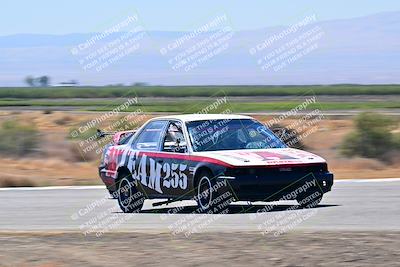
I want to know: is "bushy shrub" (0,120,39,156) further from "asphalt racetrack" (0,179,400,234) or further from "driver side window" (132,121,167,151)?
"driver side window" (132,121,167,151)

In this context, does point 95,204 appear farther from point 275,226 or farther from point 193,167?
point 275,226

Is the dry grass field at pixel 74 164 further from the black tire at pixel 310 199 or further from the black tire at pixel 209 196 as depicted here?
the black tire at pixel 209 196

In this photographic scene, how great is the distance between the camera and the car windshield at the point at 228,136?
16.7 metres

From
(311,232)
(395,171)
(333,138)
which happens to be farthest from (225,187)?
(333,138)

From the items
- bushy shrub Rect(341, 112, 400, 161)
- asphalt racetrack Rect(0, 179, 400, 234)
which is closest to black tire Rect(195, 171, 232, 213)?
asphalt racetrack Rect(0, 179, 400, 234)

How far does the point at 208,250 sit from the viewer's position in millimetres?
11742

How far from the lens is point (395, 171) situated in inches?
1076

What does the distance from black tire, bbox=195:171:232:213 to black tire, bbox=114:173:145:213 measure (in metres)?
1.46

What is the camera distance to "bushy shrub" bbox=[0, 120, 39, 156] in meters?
35.8

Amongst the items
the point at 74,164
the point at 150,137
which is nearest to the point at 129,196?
the point at 150,137

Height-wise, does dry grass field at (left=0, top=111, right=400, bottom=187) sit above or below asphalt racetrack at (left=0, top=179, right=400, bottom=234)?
below

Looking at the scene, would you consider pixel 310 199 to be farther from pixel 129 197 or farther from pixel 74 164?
pixel 74 164

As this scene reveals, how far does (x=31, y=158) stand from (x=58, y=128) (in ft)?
70.4

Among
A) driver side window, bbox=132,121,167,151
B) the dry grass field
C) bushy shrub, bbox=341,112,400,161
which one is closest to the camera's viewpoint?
driver side window, bbox=132,121,167,151
